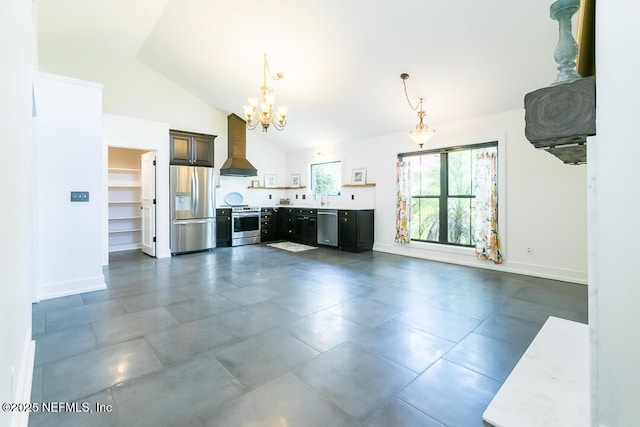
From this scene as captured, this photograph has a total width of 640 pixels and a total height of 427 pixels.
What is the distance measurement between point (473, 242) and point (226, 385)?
→ 186 inches

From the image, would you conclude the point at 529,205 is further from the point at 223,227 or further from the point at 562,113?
the point at 223,227

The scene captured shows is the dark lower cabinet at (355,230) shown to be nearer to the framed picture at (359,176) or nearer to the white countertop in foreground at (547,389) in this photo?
the framed picture at (359,176)

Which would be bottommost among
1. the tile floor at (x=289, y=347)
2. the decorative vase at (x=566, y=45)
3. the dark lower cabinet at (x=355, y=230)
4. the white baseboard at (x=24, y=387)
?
the tile floor at (x=289, y=347)

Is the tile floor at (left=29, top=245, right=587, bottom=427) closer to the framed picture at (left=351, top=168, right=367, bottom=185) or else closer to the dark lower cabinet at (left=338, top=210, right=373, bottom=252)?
the dark lower cabinet at (left=338, top=210, right=373, bottom=252)

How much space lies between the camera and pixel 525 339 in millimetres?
2363

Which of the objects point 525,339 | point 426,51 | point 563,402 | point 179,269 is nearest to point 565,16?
point 563,402

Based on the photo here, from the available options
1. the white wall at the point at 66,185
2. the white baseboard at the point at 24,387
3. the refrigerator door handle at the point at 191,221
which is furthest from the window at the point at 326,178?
the white baseboard at the point at 24,387

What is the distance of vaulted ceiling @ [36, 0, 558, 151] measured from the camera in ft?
11.0

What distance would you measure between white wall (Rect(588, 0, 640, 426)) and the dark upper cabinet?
6399 millimetres

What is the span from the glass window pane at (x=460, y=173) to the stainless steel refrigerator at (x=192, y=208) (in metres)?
4.87

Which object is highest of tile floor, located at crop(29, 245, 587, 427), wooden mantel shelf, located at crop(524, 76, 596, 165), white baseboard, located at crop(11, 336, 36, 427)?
wooden mantel shelf, located at crop(524, 76, 596, 165)

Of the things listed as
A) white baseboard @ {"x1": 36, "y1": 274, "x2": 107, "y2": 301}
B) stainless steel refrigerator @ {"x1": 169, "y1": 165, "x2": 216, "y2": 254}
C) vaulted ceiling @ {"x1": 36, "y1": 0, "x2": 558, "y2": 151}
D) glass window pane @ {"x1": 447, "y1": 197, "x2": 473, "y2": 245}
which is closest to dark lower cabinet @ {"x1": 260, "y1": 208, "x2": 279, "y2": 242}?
stainless steel refrigerator @ {"x1": 169, "y1": 165, "x2": 216, "y2": 254}

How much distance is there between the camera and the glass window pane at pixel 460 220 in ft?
17.1

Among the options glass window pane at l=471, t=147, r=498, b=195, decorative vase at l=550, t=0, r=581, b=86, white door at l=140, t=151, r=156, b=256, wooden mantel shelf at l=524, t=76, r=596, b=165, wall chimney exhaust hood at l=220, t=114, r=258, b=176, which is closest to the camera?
wooden mantel shelf at l=524, t=76, r=596, b=165
